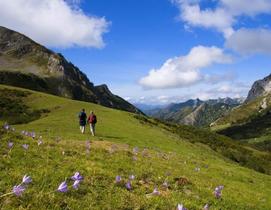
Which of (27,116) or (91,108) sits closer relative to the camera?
(27,116)

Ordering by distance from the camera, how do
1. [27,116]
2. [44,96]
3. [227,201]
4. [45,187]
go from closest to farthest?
1. [45,187]
2. [227,201]
3. [27,116]
4. [44,96]

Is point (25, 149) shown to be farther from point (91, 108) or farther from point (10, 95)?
point (10, 95)

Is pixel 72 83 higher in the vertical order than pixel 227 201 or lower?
higher

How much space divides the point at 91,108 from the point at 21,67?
11806 centimetres

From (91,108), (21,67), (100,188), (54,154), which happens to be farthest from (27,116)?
(21,67)

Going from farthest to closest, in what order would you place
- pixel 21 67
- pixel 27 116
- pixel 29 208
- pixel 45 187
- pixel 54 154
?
1. pixel 21 67
2. pixel 27 116
3. pixel 54 154
4. pixel 45 187
5. pixel 29 208

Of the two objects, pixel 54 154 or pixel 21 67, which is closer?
pixel 54 154

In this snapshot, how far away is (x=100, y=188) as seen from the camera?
11.1 meters

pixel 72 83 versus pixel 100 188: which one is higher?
pixel 72 83

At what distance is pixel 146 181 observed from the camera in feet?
45.0

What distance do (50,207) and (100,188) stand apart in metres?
2.58

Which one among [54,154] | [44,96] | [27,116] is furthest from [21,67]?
[54,154]

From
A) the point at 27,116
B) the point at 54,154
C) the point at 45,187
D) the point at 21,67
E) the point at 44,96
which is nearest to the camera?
the point at 45,187

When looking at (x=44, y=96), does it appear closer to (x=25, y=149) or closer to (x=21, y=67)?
(x=25, y=149)
